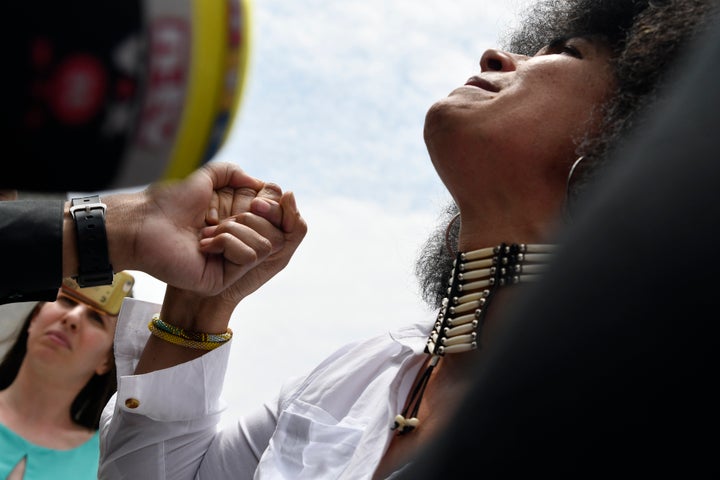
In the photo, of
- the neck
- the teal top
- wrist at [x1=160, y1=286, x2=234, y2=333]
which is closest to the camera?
wrist at [x1=160, y1=286, x2=234, y2=333]

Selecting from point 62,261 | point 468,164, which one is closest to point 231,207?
point 62,261

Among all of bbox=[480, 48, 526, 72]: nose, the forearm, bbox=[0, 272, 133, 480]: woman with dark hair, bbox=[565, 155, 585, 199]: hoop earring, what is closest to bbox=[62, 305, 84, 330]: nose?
bbox=[0, 272, 133, 480]: woman with dark hair

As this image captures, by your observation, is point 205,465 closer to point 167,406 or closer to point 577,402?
point 167,406

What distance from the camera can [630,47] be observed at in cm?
199

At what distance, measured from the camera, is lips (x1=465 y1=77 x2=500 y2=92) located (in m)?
2.04

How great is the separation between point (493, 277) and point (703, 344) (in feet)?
5.02

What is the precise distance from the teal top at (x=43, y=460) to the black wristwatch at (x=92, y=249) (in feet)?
5.90

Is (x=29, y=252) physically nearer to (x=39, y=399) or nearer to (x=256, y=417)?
(x=256, y=417)

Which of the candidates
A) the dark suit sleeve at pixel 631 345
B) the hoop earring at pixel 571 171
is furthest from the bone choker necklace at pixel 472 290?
the dark suit sleeve at pixel 631 345

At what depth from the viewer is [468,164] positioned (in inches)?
77.0

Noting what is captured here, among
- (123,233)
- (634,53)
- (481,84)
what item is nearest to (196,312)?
(123,233)

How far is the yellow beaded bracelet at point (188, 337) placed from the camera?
2.12 meters

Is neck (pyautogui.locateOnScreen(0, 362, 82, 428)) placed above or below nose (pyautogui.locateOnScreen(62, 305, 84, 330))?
below

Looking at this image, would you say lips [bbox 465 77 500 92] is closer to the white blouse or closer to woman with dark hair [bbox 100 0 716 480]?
woman with dark hair [bbox 100 0 716 480]
